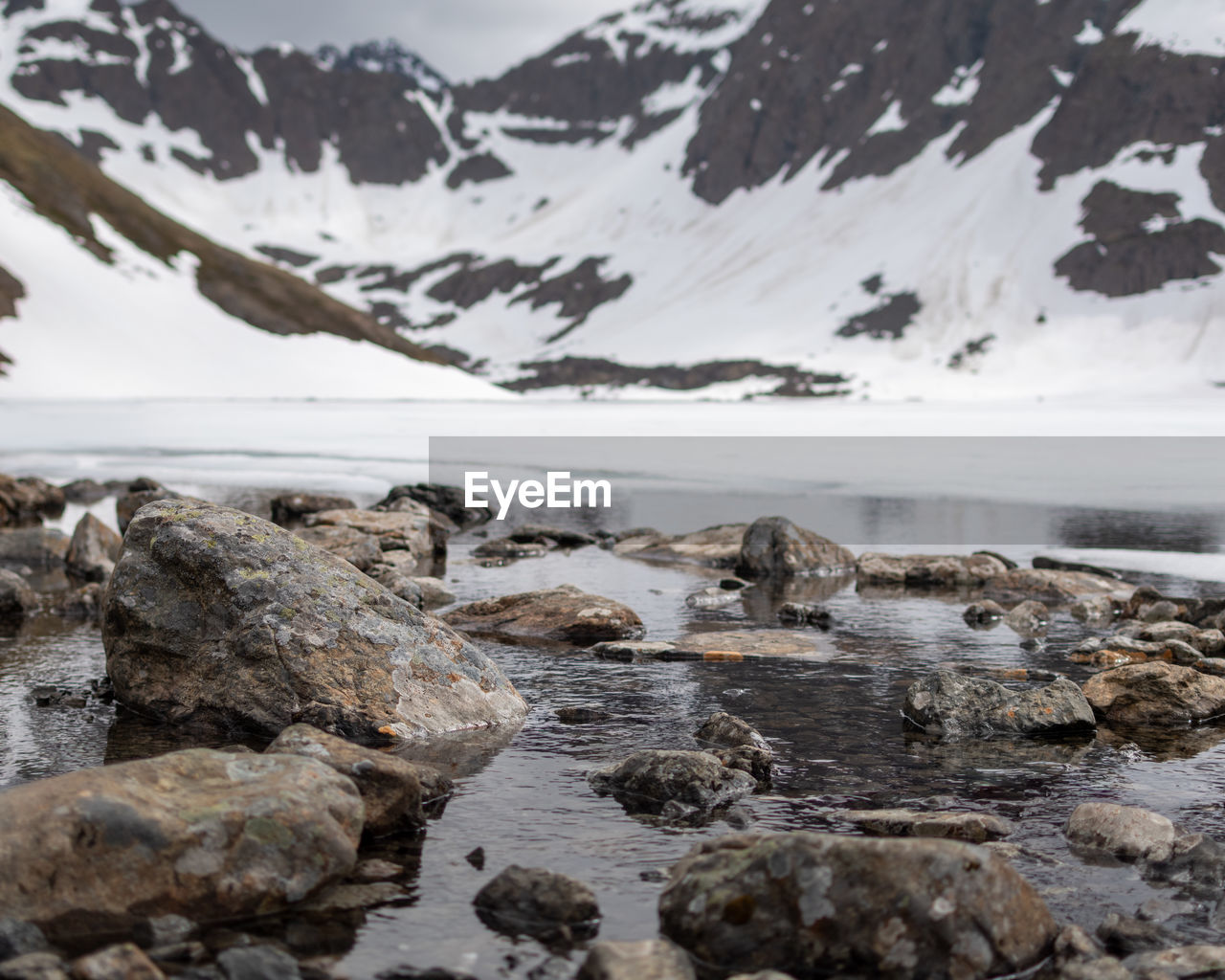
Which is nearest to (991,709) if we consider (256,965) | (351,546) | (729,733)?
(729,733)

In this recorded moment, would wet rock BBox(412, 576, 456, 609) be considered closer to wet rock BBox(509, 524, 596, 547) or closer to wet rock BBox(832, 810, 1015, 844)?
wet rock BBox(509, 524, 596, 547)

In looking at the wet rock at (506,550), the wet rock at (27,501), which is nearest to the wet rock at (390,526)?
the wet rock at (506,550)

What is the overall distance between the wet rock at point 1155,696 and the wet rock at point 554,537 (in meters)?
13.3

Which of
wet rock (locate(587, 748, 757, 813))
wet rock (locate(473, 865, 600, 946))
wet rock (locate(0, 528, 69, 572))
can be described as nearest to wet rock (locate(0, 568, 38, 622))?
wet rock (locate(0, 528, 69, 572))

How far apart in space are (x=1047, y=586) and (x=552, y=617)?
24.8 ft

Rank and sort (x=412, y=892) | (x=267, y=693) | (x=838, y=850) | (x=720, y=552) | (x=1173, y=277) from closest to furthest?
1. (x=838, y=850)
2. (x=412, y=892)
3. (x=267, y=693)
4. (x=720, y=552)
5. (x=1173, y=277)

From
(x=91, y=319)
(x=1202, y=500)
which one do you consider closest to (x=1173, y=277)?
(x=91, y=319)

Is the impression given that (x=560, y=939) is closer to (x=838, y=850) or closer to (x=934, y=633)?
(x=838, y=850)

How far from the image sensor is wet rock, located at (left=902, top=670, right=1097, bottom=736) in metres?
9.65

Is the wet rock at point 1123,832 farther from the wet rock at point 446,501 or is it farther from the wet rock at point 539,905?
the wet rock at point 446,501

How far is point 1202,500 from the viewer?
28312 millimetres

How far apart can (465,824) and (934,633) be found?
26.2 ft

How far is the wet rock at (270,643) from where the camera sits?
9367 mm

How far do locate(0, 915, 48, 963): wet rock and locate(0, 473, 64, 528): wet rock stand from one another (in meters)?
22.6
